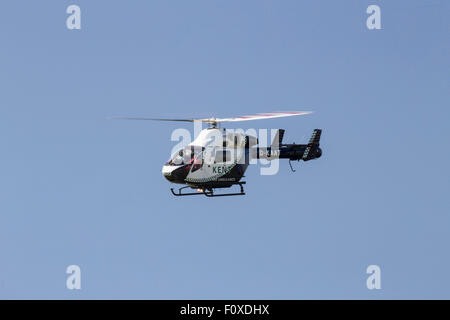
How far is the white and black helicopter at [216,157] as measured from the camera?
151 ft

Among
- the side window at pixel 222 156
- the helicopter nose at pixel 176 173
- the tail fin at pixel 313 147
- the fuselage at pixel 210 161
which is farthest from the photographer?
the tail fin at pixel 313 147

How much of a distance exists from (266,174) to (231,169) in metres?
1.72

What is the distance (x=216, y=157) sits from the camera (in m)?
46.6

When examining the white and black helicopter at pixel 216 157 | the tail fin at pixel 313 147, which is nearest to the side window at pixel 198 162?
the white and black helicopter at pixel 216 157

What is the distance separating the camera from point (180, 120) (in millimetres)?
46875

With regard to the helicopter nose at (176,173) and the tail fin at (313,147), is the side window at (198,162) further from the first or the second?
the tail fin at (313,147)

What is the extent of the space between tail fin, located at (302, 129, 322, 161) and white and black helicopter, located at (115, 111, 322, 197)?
138 cm

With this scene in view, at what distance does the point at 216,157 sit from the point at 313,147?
5.10 m

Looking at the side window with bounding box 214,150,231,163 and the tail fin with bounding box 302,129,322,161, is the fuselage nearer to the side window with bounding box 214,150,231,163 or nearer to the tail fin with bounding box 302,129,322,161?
the side window with bounding box 214,150,231,163

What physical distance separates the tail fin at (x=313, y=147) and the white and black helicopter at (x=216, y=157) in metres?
1.38

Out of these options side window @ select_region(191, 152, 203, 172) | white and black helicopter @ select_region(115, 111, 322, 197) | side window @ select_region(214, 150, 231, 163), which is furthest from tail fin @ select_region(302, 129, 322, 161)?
side window @ select_region(191, 152, 203, 172)
